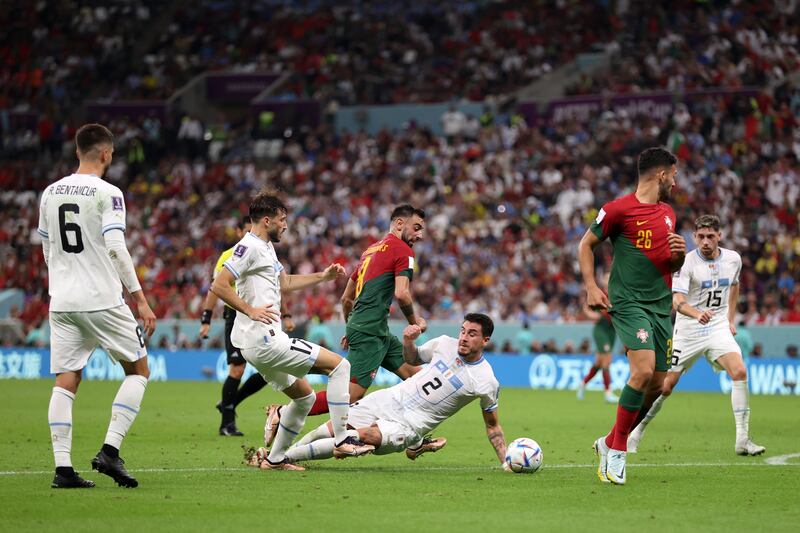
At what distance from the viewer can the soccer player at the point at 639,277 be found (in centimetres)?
973

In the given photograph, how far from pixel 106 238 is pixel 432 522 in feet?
10.4

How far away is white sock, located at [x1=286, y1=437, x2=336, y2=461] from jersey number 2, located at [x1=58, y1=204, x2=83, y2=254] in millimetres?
2743

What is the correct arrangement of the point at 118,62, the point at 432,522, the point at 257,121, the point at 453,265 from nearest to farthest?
the point at 432,522 → the point at 453,265 → the point at 257,121 → the point at 118,62

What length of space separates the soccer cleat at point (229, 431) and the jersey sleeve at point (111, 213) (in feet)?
19.8

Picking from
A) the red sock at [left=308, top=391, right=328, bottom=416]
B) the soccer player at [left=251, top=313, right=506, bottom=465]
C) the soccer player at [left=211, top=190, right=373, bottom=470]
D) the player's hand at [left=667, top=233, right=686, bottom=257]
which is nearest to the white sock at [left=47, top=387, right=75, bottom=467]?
the soccer player at [left=211, top=190, right=373, bottom=470]

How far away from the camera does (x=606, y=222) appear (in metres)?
9.92

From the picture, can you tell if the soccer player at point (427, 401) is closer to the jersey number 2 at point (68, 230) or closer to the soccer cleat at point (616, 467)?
the soccer cleat at point (616, 467)

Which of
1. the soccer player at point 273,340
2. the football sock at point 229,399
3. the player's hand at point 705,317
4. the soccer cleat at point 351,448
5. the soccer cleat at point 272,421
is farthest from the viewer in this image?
the football sock at point 229,399

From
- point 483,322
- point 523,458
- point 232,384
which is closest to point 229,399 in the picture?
point 232,384

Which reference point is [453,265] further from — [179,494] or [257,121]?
[179,494]

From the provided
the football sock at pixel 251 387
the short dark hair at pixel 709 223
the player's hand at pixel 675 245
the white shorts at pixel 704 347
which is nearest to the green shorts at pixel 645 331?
the player's hand at pixel 675 245

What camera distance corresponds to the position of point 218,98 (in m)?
43.6

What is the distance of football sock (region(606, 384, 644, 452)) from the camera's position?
9695mm

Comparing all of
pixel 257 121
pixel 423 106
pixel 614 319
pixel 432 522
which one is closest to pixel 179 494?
pixel 432 522
